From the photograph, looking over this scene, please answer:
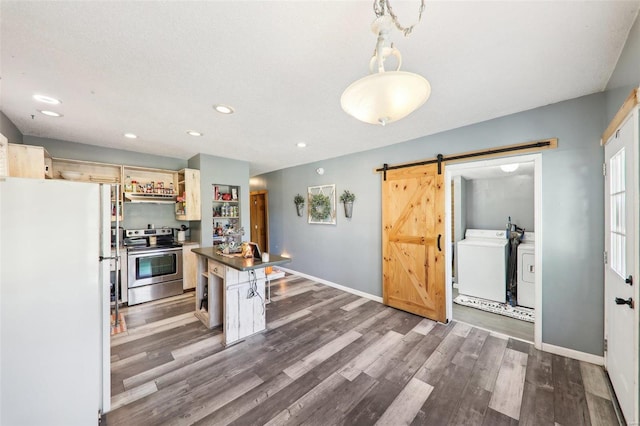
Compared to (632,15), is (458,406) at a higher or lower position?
lower

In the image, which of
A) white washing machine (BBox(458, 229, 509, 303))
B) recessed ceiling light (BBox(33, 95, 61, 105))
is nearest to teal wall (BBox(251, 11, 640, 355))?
white washing machine (BBox(458, 229, 509, 303))

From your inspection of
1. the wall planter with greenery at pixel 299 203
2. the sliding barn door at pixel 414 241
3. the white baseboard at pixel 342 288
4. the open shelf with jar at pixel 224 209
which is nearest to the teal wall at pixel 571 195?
the sliding barn door at pixel 414 241

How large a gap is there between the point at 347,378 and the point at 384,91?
2.24 meters

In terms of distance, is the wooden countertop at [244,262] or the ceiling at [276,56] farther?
the wooden countertop at [244,262]

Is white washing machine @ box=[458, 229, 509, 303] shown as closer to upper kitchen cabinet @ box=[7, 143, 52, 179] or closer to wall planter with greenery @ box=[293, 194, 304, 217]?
wall planter with greenery @ box=[293, 194, 304, 217]

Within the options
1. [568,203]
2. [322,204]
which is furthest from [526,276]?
[322,204]

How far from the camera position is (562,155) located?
89.8 inches

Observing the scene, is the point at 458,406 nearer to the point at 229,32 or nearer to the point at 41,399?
the point at 41,399

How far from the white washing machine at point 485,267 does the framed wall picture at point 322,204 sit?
2.36 m

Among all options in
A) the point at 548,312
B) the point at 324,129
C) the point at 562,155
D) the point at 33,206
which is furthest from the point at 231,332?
the point at 562,155

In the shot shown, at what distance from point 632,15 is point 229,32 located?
223 cm

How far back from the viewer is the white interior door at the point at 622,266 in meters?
1.32

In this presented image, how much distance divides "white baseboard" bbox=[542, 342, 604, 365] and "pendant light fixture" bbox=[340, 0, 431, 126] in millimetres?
2972

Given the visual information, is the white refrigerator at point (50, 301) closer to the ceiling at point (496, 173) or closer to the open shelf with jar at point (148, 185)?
the open shelf with jar at point (148, 185)
